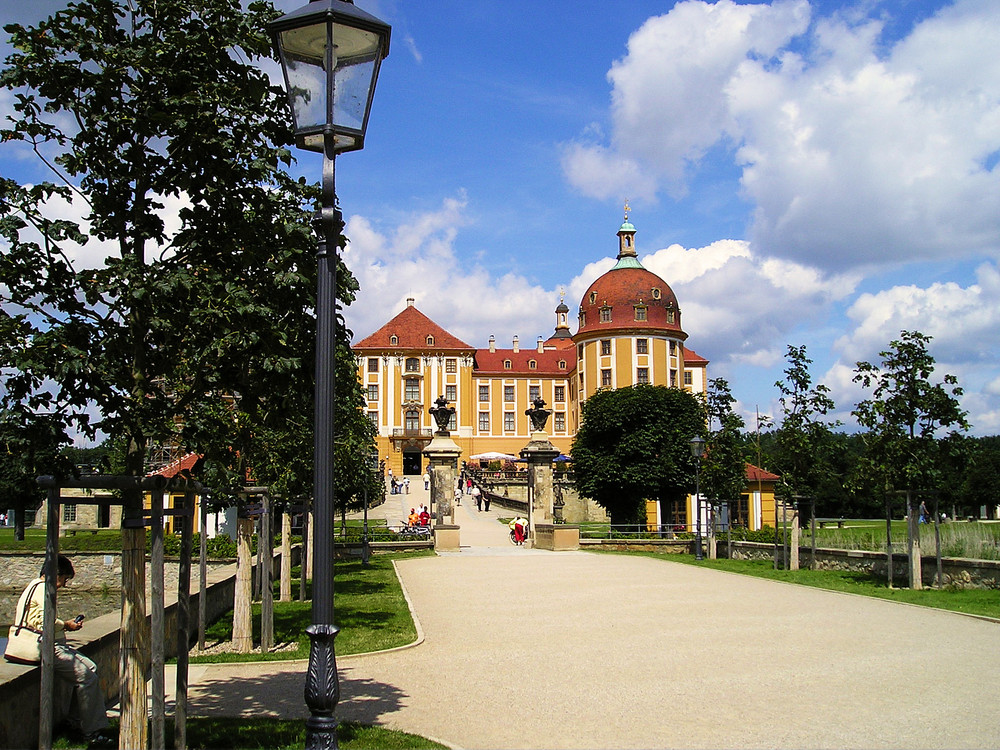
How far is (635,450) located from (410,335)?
151 ft

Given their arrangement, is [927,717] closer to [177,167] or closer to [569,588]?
[177,167]

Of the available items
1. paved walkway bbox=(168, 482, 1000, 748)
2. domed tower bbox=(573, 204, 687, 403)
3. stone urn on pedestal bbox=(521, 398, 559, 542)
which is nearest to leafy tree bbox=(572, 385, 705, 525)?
stone urn on pedestal bbox=(521, 398, 559, 542)

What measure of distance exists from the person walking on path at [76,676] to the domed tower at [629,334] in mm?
67314

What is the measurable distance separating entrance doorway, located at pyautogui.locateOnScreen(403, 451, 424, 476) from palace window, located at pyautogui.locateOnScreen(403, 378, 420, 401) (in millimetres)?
5612

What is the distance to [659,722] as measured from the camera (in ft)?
26.3

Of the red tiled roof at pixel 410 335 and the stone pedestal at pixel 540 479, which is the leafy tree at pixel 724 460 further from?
the red tiled roof at pixel 410 335

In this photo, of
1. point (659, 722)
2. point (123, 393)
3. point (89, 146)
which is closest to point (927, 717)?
point (659, 722)

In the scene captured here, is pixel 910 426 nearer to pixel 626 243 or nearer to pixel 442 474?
pixel 442 474

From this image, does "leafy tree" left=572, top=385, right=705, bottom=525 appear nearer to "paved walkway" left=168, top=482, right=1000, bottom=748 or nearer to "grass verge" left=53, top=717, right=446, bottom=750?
"paved walkway" left=168, top=482, right=1000, bottom=748

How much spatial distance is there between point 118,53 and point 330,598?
4432 millimetres

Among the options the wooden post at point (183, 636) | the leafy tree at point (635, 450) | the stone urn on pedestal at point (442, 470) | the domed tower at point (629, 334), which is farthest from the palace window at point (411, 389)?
the wooden post at point (183, 636)

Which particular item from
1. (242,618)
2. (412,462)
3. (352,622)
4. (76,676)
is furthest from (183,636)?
(412,462)

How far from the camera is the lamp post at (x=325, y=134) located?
4793mm

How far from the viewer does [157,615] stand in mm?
6512
